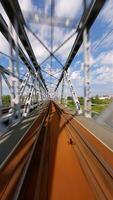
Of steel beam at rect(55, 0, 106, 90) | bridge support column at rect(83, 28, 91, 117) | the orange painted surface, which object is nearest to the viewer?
the orange painted surface

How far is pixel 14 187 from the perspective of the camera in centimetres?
262

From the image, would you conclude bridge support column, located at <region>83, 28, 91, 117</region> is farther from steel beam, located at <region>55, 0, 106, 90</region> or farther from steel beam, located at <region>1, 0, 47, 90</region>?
steel beam, located at <region>1, 0, 47, 90</region>

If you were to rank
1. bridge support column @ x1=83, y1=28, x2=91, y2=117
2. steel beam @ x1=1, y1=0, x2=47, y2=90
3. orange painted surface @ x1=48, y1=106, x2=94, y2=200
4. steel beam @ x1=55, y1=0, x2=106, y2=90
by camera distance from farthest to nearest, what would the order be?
bridge support column @ x1=83, y1=28, x2=91, y2=117
steel beam @ x1=55, y1=0, x2=106, y2=90
steel beam @ x1=1, y1=0, x2=47, y2=90
orange painted surface @ x1=48, y1=106, x2=94, y2=200

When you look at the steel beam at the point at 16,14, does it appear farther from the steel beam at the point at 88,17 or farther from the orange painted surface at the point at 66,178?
the orange painted surface at the point at 66,178

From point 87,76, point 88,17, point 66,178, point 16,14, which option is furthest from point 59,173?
point 88,17

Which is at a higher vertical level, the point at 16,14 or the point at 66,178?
the point at 16,14

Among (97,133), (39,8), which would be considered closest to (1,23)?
(39,8)

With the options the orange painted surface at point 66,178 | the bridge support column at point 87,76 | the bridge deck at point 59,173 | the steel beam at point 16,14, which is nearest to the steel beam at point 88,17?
the bridge support column at point 87,76

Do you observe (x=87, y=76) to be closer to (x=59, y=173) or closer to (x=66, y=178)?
(x=59, y=173)

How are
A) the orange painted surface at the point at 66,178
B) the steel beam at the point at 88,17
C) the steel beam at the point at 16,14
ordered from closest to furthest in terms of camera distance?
the orange painted surface at the point at 66,178
the steel beam at the point at 16,14
the steel beam at the point at 88,17

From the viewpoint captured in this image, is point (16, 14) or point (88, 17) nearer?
point (16, 14)

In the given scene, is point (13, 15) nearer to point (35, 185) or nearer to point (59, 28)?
point (59, 28)

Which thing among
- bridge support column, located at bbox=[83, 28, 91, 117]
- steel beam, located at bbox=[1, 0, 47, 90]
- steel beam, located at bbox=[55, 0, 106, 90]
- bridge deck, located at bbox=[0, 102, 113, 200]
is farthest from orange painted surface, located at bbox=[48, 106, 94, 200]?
bridge support column, located at bbox=[83, 28, 91, 117]

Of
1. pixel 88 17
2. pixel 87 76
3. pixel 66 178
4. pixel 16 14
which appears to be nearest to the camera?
pixel 66 178
